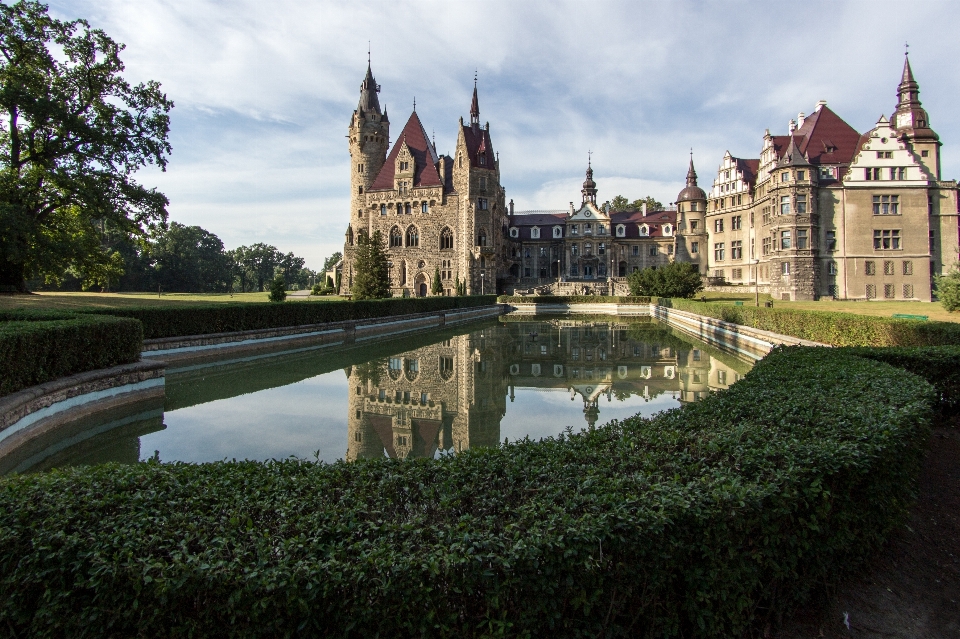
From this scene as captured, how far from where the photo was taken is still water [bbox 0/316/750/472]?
746 cm

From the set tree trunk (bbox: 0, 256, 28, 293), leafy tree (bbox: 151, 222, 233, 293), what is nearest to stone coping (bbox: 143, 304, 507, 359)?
tree trunk (bbox: 0, 256, 28, 293)

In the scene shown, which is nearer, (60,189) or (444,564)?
(444,564)

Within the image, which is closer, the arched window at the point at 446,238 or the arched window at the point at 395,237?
the arched window at the point at 446,238

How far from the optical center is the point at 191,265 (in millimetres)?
70250

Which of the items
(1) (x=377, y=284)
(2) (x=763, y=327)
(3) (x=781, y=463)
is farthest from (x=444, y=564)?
(1) (x=377, y=284)

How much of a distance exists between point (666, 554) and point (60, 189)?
29763 mm

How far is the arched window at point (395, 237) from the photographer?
56.1m

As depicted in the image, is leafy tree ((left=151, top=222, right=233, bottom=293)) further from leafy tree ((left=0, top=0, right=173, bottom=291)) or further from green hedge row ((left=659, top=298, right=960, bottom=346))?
green hedge row ((left=659, top=298, right=960, bottom=346))

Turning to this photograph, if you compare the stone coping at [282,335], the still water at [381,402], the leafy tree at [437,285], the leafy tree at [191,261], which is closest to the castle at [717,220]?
the leafy tree at [437,285]

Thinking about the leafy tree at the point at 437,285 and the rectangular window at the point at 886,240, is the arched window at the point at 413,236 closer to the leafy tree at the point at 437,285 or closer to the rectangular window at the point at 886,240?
the leafy tree at the point at 437,285

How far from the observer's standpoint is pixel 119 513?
2.87 m

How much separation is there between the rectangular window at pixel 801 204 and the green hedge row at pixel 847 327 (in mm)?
22023

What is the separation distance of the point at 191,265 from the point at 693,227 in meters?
65.8

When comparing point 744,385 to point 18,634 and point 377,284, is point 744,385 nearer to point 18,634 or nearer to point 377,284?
point 18,634
